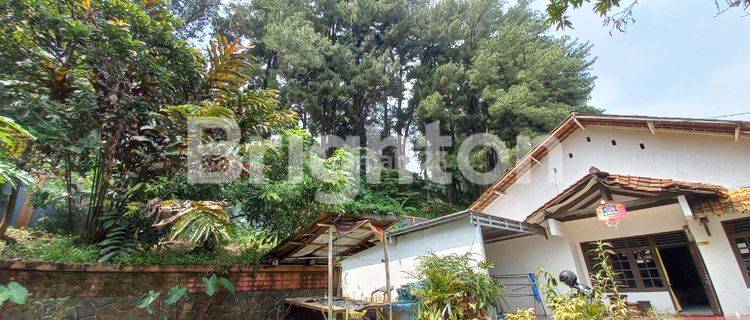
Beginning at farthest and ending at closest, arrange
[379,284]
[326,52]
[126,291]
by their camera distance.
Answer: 1. [326,52]
2. [379,284]
3. [126,291]

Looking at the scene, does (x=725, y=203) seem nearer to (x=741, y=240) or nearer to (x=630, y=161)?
(x=741, y=240)

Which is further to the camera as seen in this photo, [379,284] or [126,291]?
[379,284]

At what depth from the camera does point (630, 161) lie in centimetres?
781

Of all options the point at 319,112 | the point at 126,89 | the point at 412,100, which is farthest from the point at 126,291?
the point at 412,100

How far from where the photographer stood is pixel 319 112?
1596cm

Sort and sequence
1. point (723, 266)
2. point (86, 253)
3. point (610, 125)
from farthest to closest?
point (610, 125) → point (723, 266) → point (86, 253)

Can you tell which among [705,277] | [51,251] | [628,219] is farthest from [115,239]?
[705,277]

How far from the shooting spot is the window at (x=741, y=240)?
19.7 feet

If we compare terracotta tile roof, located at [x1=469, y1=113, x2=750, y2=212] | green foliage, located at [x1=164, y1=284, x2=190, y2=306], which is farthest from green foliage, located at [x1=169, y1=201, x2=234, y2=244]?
terracotta tile roof, located at [x1=469, y1=113, x2=750, y2=212]

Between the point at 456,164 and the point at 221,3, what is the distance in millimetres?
13362

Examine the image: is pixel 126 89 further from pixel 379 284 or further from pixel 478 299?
pixel 478 299

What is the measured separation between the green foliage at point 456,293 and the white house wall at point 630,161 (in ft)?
14.0

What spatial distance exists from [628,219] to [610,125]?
7.42 feet

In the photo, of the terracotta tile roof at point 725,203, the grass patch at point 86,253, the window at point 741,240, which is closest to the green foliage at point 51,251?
the grass patch at point 86,253
